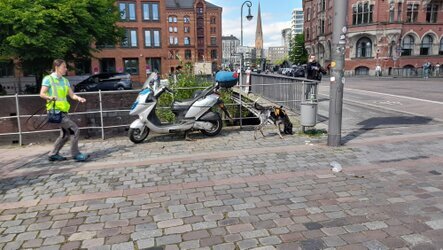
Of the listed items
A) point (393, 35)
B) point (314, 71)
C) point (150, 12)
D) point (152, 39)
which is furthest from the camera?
point (152, 39)

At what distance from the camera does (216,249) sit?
3328 millimetres

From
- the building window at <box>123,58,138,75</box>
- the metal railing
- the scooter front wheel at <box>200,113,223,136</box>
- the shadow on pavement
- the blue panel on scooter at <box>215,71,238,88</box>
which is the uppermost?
the building window at <box>123,58,138,75</box>

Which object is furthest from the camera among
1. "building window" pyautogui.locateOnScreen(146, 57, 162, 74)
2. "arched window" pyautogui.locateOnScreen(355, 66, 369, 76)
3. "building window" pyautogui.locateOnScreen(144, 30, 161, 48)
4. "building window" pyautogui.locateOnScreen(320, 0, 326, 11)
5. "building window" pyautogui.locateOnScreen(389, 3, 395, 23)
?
"building window" pyautogui.locateOnScreen(320, 0, 326, 11)

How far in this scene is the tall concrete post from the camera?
671cm

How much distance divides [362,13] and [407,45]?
321 inches

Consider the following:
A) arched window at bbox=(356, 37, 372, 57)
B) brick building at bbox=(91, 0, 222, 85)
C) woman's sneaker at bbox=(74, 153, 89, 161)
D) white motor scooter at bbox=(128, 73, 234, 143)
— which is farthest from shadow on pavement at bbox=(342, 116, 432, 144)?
arched window at bbox=(356, 37, 372, 57)

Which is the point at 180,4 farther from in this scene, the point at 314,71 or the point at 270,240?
the point at 270,240

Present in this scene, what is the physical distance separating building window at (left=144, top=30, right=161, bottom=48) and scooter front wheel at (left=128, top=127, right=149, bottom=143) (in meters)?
47.4

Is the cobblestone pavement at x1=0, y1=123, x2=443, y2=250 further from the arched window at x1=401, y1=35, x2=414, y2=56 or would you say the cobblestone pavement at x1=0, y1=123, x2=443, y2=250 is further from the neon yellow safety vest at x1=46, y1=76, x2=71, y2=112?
the arched window at x1=401, y1=35, x2=414, y2=56

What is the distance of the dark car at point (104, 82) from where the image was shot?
2639 centimetres

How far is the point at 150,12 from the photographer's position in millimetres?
51594

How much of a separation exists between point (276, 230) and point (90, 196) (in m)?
2.65

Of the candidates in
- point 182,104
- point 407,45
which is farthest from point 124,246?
point 407,45

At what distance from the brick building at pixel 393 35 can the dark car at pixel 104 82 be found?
35793 mm
